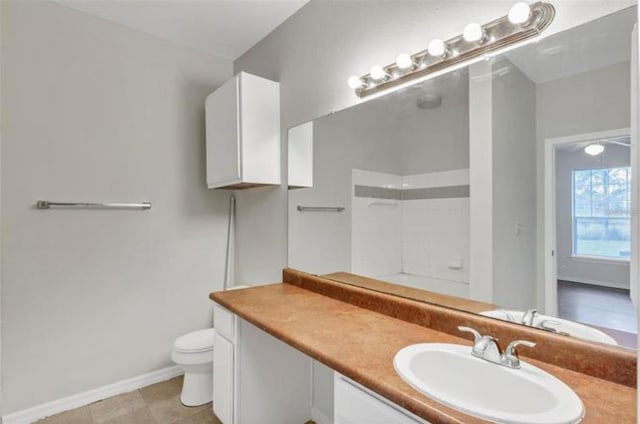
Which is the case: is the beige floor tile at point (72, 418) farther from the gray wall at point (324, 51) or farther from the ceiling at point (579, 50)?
the ceiling at point (579, 50)

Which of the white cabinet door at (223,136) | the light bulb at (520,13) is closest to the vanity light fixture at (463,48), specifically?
the light bulb at (520,13)

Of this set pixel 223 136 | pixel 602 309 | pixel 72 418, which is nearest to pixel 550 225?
pixel 602 309

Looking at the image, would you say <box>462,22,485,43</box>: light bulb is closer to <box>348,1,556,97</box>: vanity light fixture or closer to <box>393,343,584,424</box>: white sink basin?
<box>348,1,556,97</box>: vanity light fixture

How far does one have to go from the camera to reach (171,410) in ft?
6.73

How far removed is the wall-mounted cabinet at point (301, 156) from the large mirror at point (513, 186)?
0.26m

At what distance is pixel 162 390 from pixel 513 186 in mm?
2497

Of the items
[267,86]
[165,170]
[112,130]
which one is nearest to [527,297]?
[267,86]

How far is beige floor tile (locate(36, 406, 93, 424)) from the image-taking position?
1.95m

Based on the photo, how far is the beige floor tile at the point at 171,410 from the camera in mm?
1967

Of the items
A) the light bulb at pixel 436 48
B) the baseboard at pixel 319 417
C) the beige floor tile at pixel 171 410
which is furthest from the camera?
the beige floor tile at pixel 171 410

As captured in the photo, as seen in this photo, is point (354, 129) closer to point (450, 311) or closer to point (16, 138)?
point (450, 311)

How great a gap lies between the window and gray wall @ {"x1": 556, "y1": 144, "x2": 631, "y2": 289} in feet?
0.06

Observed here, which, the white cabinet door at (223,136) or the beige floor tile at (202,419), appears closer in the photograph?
the beige floor tile at (202,419)

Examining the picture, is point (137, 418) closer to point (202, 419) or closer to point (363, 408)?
point (202, 419)
